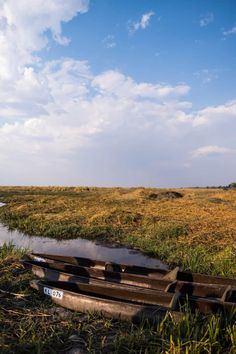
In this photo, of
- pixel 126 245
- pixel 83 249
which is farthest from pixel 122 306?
pixel 126 245

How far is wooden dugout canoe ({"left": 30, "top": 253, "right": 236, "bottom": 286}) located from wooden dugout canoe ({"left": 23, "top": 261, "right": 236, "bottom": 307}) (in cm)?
35

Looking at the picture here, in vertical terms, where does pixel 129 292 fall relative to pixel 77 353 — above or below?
above

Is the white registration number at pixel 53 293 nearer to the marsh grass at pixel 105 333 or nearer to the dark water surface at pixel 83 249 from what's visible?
the marsh grass at pixel 105 333

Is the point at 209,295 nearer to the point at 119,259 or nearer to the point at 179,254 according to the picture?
the point at 179,254

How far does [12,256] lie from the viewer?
36.0 feet

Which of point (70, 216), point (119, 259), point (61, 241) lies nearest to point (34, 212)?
point (70, 216)

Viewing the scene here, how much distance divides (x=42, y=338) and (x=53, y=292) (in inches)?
64.8

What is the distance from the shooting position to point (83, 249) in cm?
1636

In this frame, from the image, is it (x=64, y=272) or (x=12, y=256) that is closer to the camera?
(x=64, y=272)

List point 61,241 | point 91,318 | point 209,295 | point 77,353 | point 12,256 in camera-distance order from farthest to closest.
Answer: point 61,241 < point 12,256 < point 209,295 < point 91,318 < point 77,353

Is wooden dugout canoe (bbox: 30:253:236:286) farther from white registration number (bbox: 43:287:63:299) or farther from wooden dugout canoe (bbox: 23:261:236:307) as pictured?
white registration number (bbox: 43:287:63:299)

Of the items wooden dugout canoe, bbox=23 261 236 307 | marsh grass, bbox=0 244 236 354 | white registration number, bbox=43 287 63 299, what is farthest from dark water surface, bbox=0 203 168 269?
marsh grass, bbox=0 244 236 354

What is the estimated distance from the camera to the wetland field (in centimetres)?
596

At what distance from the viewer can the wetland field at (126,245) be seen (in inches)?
235
